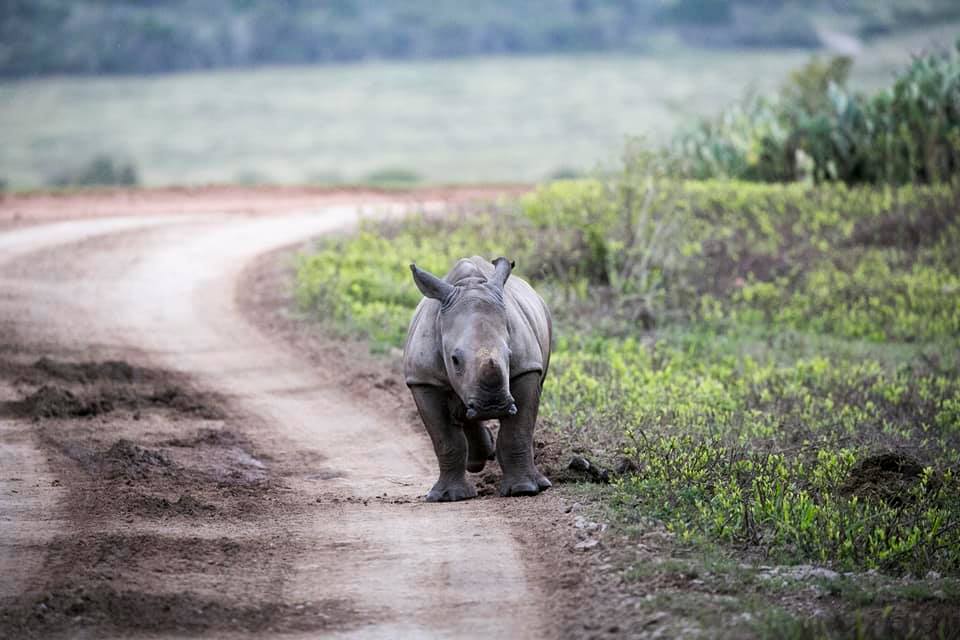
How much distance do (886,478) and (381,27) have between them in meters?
52.9

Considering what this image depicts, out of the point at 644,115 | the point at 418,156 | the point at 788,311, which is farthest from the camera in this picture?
the point at 644,115

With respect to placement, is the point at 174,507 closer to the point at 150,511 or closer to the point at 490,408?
the point at 150,511

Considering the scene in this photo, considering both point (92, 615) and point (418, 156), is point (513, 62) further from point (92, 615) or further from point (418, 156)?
point (92, 615)

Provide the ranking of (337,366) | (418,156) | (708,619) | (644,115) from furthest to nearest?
(644,115) < (418,156) < (337,366) < (708,619)

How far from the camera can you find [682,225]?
59.3 feet

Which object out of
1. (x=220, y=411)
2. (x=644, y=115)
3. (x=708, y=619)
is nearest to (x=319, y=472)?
(x=220, y=411)

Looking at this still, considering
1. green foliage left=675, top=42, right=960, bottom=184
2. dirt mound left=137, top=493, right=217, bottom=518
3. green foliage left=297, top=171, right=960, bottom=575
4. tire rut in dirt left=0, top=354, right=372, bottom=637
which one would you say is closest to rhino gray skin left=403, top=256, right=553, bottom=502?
green foliage left=297, top=171, right=960, bottom=575

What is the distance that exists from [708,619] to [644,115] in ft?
151

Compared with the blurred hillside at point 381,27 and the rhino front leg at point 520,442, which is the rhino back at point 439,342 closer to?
the rhino front leg at point 520,442

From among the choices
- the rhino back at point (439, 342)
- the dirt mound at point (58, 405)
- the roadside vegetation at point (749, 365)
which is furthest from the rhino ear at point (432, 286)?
the dirt mound at point (58, 405)

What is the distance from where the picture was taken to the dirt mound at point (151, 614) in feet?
20.8

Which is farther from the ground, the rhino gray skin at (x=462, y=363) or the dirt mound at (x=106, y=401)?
the rhino gray skin at (x=462, y=363)

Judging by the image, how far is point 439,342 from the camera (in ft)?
27.9

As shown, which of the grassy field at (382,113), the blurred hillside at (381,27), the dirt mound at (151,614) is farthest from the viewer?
the blurred hillside at (381,27)
